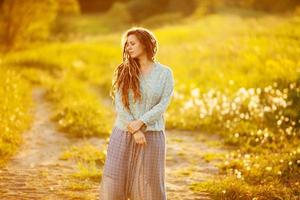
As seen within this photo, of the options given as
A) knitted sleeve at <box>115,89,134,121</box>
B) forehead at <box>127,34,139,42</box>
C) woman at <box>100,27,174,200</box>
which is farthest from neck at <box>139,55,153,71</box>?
knitted sleeve at <box>115,89,134,121</box>

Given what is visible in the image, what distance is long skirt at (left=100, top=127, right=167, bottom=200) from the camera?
5348mm

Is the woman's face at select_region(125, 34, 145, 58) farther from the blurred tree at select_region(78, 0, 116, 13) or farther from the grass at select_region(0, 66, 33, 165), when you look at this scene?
the blurred tree at select_region(78, 0, 116, 13)

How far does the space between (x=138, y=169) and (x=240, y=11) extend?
32879 mm

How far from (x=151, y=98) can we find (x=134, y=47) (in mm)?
494

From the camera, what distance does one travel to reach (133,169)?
543cm

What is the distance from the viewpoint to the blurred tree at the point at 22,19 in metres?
22.0

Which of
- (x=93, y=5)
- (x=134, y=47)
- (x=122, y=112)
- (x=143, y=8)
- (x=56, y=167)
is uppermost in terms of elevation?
(x=93, y=5)

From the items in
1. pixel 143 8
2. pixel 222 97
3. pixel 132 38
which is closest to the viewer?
pixel 132 38

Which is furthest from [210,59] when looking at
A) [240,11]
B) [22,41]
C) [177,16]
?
[177,16]

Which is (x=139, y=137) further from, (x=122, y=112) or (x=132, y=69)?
(x=132, y=69)

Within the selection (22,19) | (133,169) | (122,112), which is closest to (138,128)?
(122,112)

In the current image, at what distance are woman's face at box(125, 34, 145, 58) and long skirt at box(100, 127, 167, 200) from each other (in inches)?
27.8

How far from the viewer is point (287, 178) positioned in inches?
308

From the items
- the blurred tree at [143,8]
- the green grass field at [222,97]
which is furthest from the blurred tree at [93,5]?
the green grass field at [222,97]
